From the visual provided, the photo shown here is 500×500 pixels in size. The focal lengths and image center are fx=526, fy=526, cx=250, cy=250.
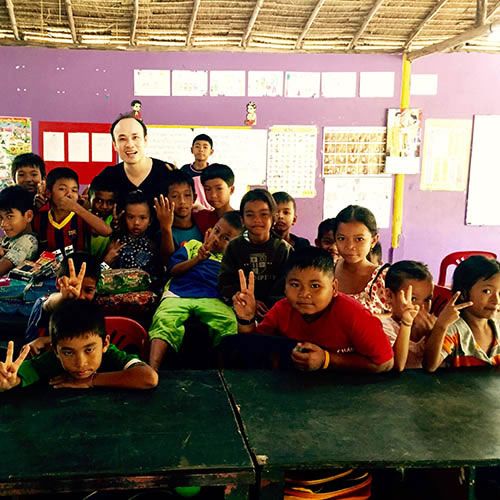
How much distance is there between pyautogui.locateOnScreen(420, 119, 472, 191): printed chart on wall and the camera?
19.5 ft

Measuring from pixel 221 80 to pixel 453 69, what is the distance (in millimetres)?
2584

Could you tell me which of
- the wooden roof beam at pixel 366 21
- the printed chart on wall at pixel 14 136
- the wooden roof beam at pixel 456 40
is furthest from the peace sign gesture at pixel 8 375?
the wooden roof beam at pixel 366 21

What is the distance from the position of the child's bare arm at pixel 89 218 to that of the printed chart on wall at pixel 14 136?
273 centimetres

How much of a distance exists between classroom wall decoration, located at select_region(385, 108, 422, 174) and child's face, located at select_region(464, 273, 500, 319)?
4.07 meters

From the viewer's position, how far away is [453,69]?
584cm

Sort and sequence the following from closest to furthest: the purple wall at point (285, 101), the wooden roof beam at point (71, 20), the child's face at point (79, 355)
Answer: the child's face at point (79, 355)
the wooden roof beam at point (71, 20)
the purple wall at point (285, 101)

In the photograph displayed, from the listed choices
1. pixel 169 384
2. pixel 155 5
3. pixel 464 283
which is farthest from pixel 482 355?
pixel 155 5

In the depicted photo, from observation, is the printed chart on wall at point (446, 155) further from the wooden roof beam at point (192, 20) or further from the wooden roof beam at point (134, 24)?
the wooden roof beam at point (134, 24)

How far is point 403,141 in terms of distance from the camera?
231 inches

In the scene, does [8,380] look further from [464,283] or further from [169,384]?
[464,283]

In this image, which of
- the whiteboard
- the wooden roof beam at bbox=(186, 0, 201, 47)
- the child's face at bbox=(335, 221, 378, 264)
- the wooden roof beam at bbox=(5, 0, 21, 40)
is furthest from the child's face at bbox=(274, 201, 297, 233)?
the whiteboard

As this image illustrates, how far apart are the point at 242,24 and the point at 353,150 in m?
1.79

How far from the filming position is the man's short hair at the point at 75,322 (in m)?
1.68

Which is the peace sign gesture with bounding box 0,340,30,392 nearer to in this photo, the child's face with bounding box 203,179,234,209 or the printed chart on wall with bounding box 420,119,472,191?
the child's face with bounding box 203,179,234,209
